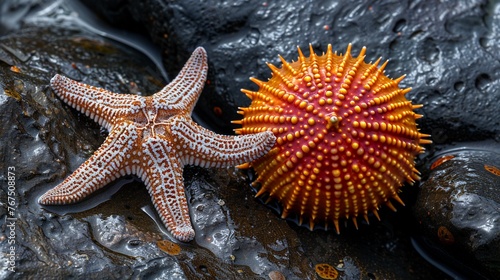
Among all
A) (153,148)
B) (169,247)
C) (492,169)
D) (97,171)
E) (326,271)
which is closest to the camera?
(169,247)

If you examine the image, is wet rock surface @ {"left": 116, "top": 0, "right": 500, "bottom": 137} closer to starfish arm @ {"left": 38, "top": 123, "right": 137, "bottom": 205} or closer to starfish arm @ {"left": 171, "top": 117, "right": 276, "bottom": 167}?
starfish arm @ {"left": 171, "top": 117, "right": 276, "bottom": 167}

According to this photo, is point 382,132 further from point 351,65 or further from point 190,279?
point 190,279

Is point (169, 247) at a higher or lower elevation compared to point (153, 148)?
lower

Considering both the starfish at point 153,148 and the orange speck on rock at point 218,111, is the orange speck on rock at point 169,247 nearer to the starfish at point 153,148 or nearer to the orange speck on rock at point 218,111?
the starfish at point 153,148

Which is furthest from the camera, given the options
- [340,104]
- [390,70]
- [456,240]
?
[390,70]

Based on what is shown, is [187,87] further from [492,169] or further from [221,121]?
[492,169]

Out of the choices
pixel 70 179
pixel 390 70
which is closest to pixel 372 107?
pixel 390 70

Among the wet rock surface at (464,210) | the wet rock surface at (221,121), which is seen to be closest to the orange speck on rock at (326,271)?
the wet rock surface at (221,121)

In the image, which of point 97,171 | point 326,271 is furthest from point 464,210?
point 97,171
